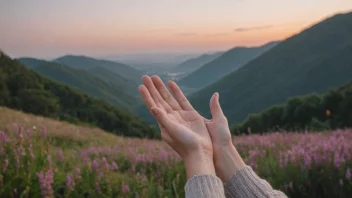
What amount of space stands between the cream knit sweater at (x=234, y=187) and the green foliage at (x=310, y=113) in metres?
39.3

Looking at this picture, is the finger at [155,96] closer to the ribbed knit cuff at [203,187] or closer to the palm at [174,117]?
the palm at [174,117]

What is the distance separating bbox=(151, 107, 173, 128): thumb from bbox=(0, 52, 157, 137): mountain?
48.4 m

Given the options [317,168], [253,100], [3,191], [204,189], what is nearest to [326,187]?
[317,168]

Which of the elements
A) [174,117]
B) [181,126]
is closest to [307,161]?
[174,117]

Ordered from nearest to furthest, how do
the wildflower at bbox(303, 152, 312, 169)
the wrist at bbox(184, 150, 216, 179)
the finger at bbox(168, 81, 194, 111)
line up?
1. the wrist at bbox(184, 150, 216, 179)
2. the finger at bbox(168, 81, 194, 111)
3. the wildflower at bbox(303, 152, 312, 169)

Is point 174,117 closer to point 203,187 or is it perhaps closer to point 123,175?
point 203,187

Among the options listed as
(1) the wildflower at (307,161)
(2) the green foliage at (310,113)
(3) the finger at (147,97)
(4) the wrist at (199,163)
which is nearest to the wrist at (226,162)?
(4) the wrist at (199,163)

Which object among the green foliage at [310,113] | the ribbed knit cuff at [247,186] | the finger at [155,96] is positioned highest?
the finger at [155,96]

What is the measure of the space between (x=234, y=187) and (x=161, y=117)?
0.59m

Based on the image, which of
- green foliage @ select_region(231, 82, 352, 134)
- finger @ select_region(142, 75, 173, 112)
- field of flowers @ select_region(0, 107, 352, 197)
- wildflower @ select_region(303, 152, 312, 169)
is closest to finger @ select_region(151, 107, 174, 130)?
finger @ select_region(142, 75, 173, 112)

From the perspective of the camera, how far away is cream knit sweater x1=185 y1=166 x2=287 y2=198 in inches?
77.3

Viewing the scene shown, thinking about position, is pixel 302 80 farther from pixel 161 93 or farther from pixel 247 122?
pixel 161 93

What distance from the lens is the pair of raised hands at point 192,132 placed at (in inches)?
90.4

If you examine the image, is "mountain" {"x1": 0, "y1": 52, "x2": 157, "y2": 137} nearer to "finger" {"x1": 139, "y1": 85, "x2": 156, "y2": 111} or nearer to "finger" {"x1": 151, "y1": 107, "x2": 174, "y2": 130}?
"finger" {"x1": 139, "y1": 85, "x2": 156, "y2": 111}
